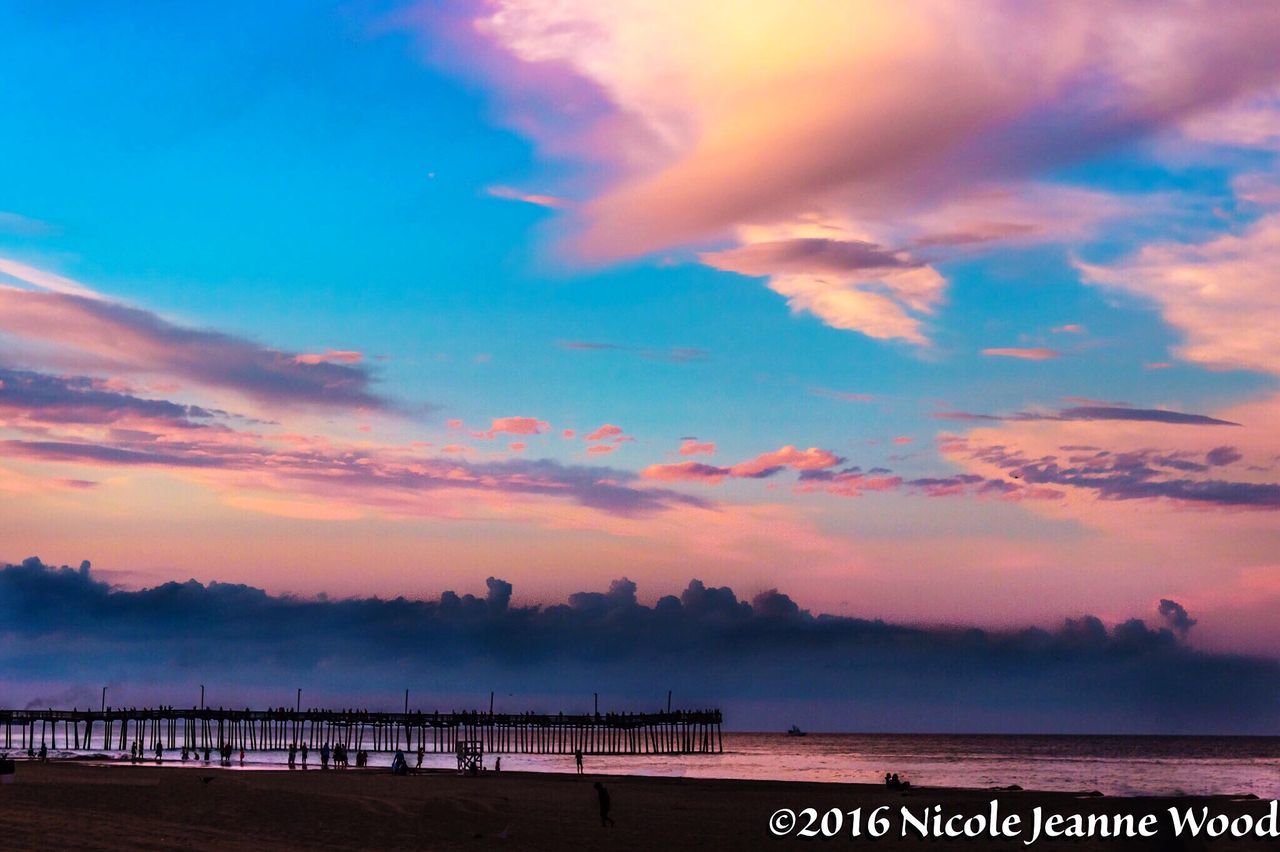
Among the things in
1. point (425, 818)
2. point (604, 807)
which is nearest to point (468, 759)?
point (425, 818)

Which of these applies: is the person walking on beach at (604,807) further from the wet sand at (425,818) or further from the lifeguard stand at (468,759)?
the lifeguard stand at (468,759)

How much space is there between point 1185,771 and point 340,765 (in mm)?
77420

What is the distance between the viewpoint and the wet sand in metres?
26.8

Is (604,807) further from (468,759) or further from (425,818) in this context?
(468,759)

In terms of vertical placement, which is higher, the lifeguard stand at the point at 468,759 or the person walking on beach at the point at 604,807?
the person walking on beach at the point at 604,807

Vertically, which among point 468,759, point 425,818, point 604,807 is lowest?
point 468,759

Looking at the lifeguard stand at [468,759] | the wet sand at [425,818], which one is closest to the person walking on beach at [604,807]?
the wet sand at [425,818]

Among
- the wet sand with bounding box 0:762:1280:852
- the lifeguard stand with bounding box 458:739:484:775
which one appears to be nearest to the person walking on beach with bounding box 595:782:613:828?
the wet sand with bounding box 0:762:1280:852

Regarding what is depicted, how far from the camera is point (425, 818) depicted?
32.5 metres

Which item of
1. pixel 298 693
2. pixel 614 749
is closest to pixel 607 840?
pixel 614 749

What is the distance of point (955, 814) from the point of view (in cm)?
4000

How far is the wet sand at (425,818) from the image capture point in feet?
87.9

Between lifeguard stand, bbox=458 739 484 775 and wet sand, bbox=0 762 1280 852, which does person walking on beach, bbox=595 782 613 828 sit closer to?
wet sand, bbox=0 762 1280 852

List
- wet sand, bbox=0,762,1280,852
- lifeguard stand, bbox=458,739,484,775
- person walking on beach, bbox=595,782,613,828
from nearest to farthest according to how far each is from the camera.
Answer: wet sand, bbox=0,762,1280,852 → person walking on beach, bbox=595,782,613,828 → lifeguard stand, bbox=458,739,484,775
